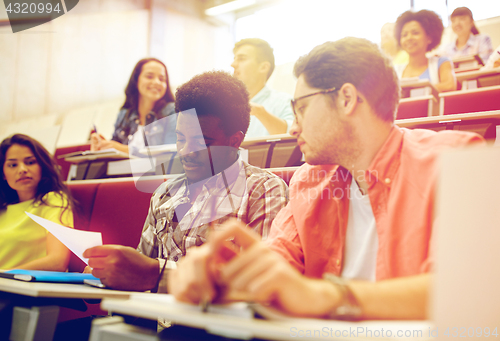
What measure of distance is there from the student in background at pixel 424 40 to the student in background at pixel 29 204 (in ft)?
6.69

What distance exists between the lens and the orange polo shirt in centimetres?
53

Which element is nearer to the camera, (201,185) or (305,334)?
(305,334)

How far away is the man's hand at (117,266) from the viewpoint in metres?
0.67

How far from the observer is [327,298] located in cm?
38

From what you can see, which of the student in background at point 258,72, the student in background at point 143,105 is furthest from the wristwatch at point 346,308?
the student in background at point 143,105

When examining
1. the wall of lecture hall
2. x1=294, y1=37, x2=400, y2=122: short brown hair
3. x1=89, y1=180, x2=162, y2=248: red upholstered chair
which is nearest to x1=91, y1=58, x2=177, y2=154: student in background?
x1=89, y1=180, x2=162, y2=248: red upholstered chair

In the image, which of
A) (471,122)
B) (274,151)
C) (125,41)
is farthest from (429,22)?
(125,41)

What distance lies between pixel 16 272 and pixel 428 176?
0.80 metres

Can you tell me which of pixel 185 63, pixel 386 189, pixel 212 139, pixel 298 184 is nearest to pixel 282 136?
pixel 212 139

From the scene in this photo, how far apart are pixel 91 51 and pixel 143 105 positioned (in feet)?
7.79

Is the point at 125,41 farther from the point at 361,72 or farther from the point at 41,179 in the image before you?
the point at 361,72

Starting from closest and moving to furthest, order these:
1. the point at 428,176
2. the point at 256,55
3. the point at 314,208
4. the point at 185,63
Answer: the point at 428,176, the point at 314,208, the point at 256,55, the point at 185,63

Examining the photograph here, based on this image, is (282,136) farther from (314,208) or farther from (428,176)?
(428,176)

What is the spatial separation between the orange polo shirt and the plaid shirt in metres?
0.10
